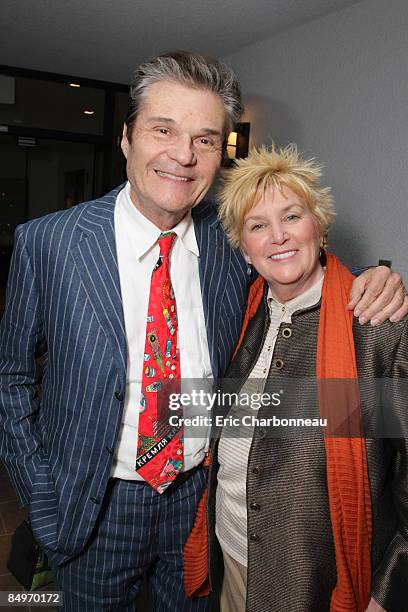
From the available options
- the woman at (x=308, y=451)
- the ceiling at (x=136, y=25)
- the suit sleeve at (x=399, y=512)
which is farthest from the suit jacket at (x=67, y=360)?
the ceiling at (x=136, y=25)

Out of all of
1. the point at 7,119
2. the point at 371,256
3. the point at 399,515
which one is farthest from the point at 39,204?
the point at 399,515

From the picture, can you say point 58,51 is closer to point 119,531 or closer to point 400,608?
point 119,531

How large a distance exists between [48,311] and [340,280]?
79 cm

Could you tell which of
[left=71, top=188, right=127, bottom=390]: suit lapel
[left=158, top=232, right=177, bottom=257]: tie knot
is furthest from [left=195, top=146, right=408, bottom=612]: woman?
[left=71, top=188, right=127, bottom=390]: suit lapel

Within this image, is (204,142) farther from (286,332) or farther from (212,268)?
(286,332)

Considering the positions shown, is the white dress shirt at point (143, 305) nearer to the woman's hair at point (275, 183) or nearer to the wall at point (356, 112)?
the woman's hair at point (275, 183)

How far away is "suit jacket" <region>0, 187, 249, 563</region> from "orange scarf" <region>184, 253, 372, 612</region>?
1.19 ft

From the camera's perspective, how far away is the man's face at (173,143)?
4.71ft

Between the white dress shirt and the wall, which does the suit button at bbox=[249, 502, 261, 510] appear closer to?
the white dress shirt

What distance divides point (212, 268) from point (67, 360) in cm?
51

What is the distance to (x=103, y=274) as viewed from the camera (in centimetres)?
142

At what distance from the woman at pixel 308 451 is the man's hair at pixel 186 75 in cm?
20

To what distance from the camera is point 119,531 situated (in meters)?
1.47

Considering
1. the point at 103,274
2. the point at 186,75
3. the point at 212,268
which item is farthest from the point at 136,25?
the point at 103,274
